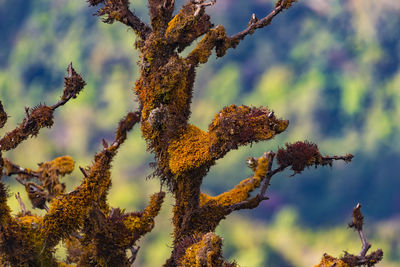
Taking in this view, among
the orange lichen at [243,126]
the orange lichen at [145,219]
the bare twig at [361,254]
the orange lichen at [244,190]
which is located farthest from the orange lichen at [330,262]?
the orange lichen at [145,219]

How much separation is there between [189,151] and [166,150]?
1.15 feet

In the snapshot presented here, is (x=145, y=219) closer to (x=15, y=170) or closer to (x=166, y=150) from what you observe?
(x=166, y=150)

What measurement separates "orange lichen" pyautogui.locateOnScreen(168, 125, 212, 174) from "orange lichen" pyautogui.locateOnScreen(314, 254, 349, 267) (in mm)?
1967

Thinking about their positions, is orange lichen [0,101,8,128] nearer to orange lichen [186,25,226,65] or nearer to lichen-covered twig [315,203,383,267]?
orange lichen [186,25,226,65]

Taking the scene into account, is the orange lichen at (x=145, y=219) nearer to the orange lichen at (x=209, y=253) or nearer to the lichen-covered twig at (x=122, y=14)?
the orange lichen at (x=209, y=253)

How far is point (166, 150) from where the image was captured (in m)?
7.05

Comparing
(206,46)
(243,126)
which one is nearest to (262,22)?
(206,46)

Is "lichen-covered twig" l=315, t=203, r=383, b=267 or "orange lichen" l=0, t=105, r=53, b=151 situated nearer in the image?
"orange lichen" l=0, t=105, r=53, b=151

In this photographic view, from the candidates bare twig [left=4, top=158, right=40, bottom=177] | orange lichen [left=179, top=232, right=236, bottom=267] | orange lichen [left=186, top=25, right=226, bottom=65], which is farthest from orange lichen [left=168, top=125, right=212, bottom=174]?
bare twig [left=4, top=158, right=40, bottom=177]

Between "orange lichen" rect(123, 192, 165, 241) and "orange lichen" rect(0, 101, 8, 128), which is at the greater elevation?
"orange lichen" rect(0, 101, 8, 128)

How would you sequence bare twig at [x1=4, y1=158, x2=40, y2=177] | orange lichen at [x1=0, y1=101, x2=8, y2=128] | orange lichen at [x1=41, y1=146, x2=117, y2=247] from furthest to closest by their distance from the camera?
1. bare twig at [x1=4, y1=158, x2=40, y2=177]
2. orange lichen at [x1=41, y1=146, x2=117, y2=247]
3. orange lichen at [x1=0, y1=101, x2=8, y2=128]

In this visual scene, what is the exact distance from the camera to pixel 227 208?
7.61 m

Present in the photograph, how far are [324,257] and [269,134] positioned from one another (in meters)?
1.89

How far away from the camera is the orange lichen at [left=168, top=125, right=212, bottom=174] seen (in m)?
6.76
